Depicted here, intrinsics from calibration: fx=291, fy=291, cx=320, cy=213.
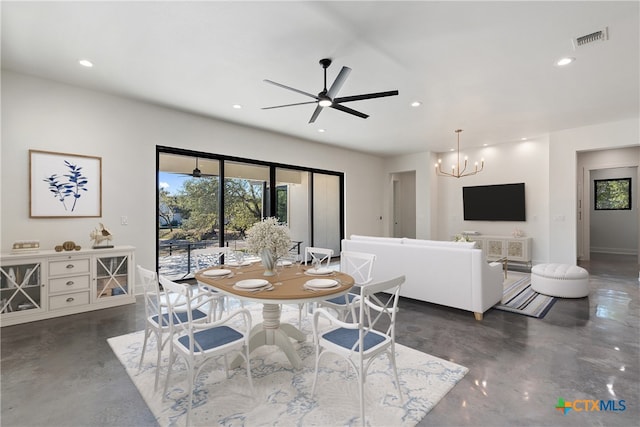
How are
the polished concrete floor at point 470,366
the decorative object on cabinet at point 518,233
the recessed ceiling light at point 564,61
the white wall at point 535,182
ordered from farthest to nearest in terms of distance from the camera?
the decorative object on cabinet at point 518,233, the white wall at point 535,182, the recessed ceiling light at point 564,61, the polished concrete floor at point 470,366

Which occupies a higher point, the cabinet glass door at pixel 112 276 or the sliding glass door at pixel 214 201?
the sliding glass door at pixel 214 201

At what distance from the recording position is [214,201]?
5.46 metres

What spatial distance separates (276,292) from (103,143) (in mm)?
3834

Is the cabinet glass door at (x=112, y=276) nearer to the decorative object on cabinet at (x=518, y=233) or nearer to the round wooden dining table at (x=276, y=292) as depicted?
the round wooden dining table at (x=276, y=292)

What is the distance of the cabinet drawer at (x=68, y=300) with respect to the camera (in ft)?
11.6

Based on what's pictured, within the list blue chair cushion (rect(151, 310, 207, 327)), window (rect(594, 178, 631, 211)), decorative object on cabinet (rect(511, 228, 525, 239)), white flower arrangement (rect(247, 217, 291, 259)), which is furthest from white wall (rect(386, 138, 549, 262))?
blue chair cushion (rect(151, 310, 207, 327))

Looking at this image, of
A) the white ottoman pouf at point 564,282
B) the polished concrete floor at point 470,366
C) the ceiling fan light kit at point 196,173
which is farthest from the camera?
the ceiling fan light kit at point 196,173

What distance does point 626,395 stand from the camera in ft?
6.70

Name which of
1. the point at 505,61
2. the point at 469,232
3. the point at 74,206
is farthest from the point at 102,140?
the point at 469,232

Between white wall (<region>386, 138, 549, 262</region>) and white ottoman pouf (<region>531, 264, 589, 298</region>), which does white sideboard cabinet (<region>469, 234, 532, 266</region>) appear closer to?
white wall (<region>386, 138, 549, 262</region>)

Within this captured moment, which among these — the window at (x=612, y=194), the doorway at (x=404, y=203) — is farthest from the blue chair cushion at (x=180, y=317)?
the window at (x=612, y=194)

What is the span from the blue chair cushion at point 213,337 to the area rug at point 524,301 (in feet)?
11.5

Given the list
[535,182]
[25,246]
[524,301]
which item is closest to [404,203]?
[535,182]

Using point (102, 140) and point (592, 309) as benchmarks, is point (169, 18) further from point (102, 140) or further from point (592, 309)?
point (592, 309)
